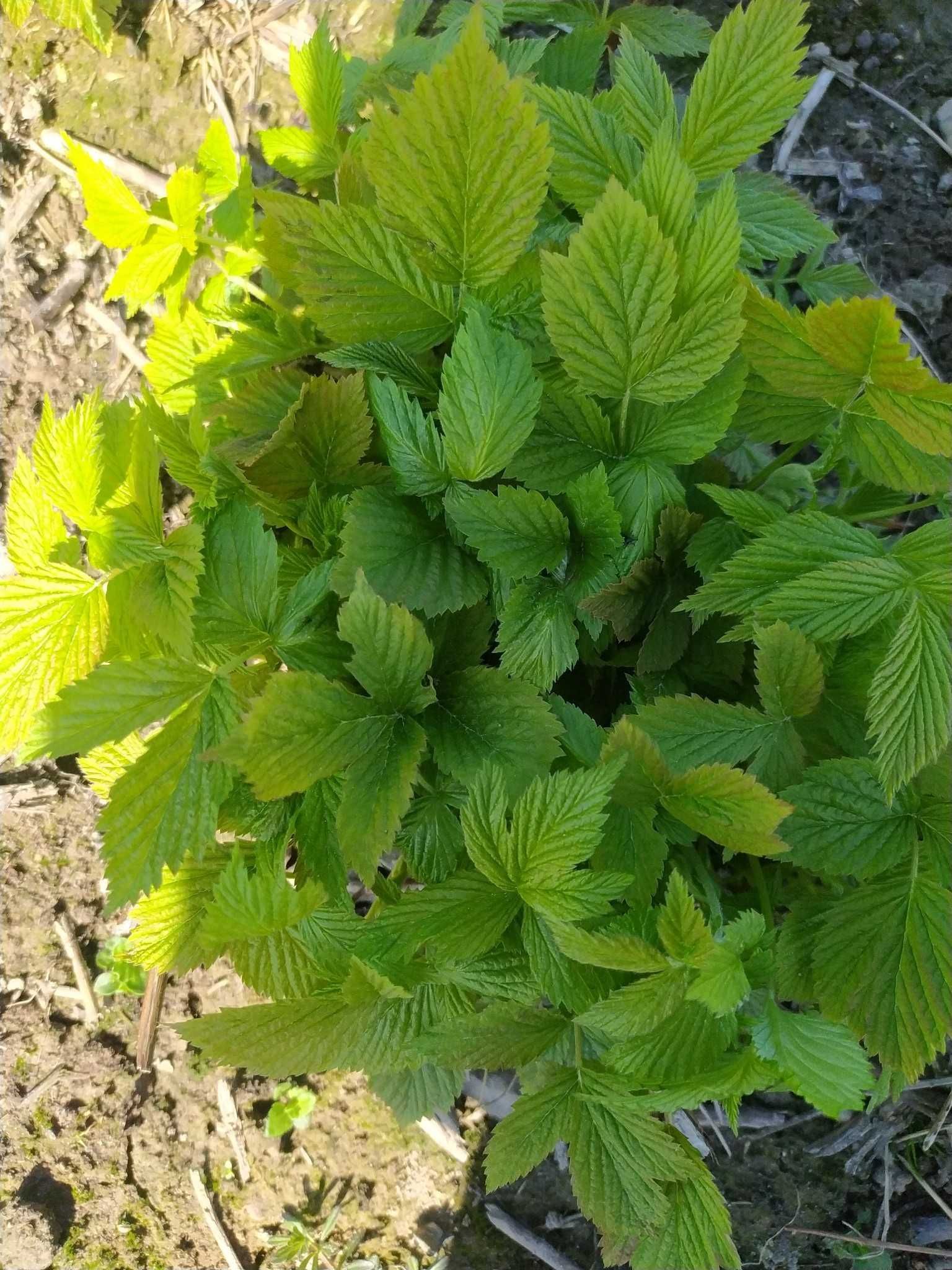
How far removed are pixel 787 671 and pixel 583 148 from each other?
0.78m

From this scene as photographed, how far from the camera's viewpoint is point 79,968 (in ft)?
6.28

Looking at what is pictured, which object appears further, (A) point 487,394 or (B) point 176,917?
(B) point 176,917

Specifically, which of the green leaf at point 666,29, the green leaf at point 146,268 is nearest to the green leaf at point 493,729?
the green leaf at point 146,268

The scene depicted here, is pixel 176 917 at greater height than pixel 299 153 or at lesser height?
lesser

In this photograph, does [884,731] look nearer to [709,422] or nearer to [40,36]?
[709,422]

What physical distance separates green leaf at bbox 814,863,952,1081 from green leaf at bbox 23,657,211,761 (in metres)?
0.92

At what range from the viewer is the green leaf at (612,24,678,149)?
1.14 metres

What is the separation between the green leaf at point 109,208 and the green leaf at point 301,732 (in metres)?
0.94

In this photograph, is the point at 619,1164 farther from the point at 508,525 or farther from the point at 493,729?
the point at 508,525

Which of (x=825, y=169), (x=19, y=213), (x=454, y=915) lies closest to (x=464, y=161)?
(x=454, y=915)

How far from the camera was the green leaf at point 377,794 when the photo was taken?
0.99 meters

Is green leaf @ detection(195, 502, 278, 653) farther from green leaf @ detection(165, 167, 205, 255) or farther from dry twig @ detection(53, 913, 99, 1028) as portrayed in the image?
dry twig @ detection(53, 913, 99, 1028)

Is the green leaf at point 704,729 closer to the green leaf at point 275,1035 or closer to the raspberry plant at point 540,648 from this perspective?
the raspberry plant at point 540,648

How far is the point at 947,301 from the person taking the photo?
1.87m
